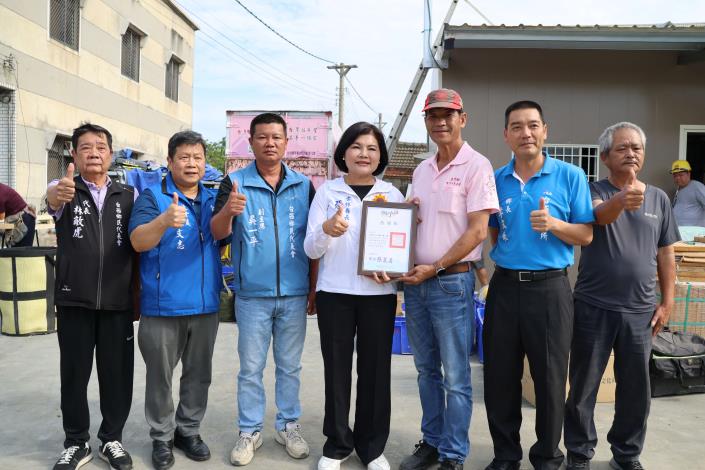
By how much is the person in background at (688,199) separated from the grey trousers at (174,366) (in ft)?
20.7

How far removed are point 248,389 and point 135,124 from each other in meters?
15.1

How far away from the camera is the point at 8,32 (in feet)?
35.9

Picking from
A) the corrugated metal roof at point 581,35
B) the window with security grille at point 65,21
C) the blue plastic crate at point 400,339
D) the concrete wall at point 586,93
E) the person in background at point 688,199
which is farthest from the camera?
the window with security grille at point 65,21

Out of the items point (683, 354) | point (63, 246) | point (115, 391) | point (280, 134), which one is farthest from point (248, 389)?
point (683, 354)

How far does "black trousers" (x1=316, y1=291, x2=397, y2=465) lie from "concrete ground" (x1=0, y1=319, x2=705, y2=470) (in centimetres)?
20

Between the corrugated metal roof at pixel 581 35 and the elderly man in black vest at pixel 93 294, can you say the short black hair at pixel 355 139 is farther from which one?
the corrugated metal roof at pixel 581 35

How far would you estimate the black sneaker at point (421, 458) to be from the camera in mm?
3219

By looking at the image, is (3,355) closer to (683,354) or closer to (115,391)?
(115,391)

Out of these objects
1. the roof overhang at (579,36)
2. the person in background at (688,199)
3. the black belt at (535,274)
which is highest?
the roof overhang at (579,36)

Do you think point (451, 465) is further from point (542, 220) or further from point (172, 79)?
point (172, 79)

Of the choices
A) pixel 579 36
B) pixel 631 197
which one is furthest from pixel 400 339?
pixel 579 36

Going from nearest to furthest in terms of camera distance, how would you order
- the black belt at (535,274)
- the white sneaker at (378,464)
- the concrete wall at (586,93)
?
the black belt at (535,274) → the white sneaker at (378,464) → the concrete wall at (586,93)

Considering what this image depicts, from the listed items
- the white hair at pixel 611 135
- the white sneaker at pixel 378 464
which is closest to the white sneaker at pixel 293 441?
the white sneaker at pixel 378 464

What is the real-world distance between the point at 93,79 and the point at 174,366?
13.1 meters
